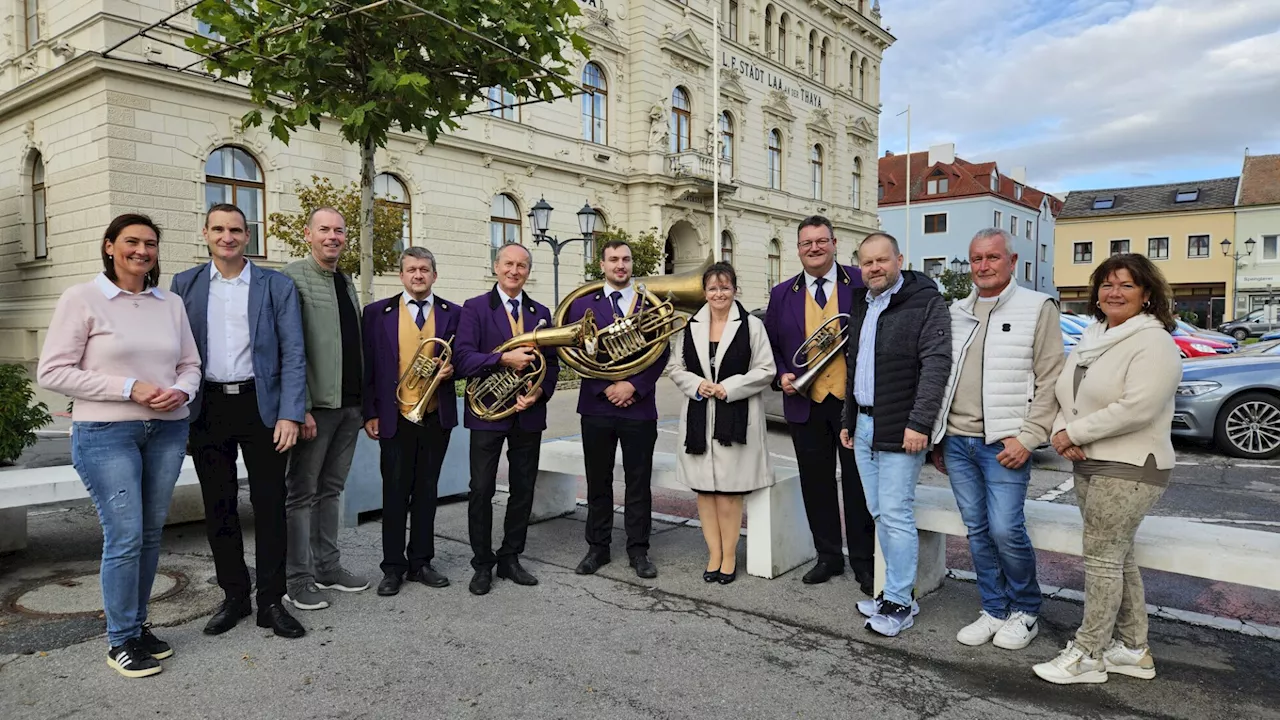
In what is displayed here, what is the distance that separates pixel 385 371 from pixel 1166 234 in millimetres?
61347

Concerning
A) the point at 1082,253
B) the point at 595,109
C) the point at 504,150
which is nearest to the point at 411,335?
the point at 504,150

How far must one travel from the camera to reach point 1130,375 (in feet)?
11.4

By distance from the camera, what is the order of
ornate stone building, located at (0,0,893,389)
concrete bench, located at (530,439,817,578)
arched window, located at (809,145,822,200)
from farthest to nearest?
arched window, located at (809,145,822,200) < ornate stone building, located at (0,0,893,389) < concrete bench, located at (530,439,817,578)

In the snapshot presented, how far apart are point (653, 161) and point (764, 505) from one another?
81.6ft

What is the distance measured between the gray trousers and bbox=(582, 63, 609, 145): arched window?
23752 mm

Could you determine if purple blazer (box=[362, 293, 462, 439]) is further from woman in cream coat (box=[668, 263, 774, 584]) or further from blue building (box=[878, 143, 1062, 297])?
blue building (box=[878, 143, 1062, 297])

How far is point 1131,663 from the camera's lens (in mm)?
3705

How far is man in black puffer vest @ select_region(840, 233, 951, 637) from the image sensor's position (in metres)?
4.12

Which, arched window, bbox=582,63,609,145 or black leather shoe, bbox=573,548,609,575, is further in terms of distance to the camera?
arched window, bbox=582,63,609,145

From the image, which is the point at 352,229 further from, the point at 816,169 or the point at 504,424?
the point at 816,169

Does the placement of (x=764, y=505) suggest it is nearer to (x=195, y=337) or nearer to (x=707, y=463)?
(x=707, y=463)

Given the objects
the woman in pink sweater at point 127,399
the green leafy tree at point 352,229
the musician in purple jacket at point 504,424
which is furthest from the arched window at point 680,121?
the woman in pink sweater at point 127,399

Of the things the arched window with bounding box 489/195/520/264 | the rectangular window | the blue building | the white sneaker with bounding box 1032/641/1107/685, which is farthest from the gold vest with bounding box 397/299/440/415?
the rectangular window

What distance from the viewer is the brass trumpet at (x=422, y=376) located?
4.87 m
